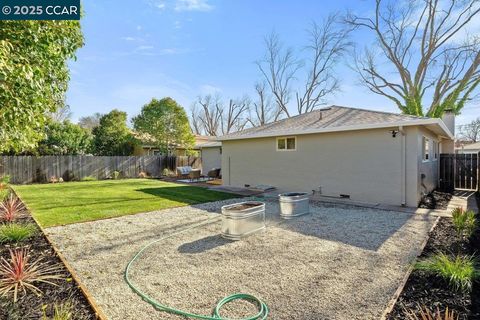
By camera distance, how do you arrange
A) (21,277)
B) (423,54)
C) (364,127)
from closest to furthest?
(21,277), (364,127), (423,54)

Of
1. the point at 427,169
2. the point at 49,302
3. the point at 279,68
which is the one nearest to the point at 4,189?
the point at 49,302

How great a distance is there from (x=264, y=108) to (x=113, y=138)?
19.3m

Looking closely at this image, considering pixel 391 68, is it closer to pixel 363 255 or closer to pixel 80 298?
pixel 363 255

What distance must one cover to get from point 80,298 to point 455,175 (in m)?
14.8

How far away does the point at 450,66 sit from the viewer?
22078 mm

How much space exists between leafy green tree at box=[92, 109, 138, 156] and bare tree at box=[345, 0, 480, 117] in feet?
70.6

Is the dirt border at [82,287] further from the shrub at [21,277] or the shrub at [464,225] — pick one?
the shrub at [464,225]

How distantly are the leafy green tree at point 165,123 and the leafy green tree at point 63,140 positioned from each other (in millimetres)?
4169

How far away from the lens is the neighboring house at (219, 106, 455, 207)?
838cm

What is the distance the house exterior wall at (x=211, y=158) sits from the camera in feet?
64.6

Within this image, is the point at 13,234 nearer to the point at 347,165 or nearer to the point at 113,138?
the point at 347,165

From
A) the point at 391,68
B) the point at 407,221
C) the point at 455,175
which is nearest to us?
the point at 407,221

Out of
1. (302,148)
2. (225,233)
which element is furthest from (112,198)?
(302,148)

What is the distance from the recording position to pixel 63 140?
1947cm
